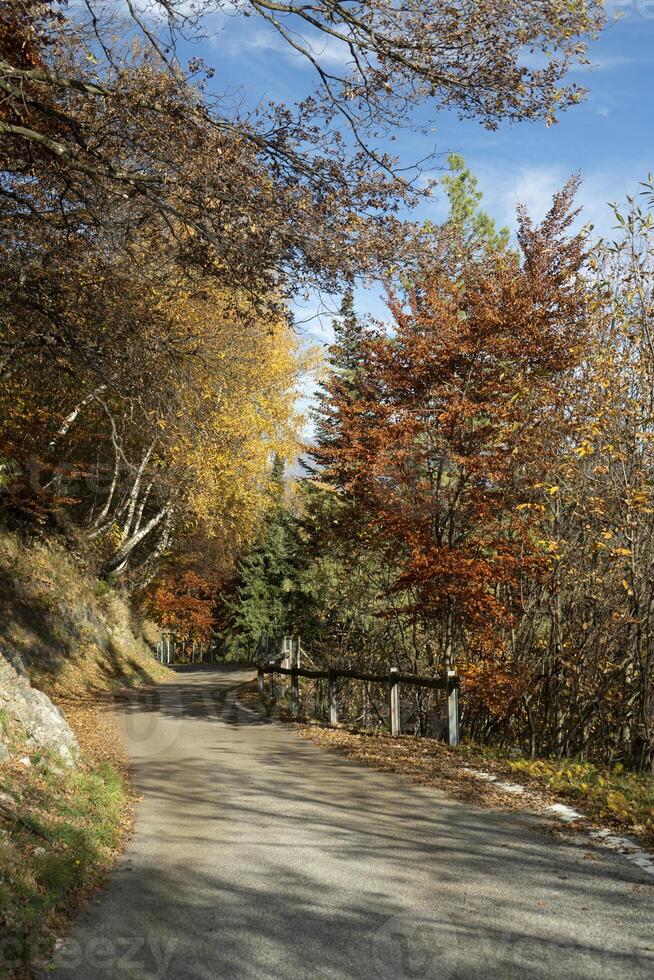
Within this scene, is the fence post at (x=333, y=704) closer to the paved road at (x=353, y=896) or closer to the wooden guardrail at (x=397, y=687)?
the wooden guardrail at (x=397, y=687)

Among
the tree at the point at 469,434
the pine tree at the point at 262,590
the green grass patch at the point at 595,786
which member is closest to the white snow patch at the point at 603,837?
the green grass patch at the point at 595,786

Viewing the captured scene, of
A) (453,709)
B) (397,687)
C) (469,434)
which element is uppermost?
(469,434)

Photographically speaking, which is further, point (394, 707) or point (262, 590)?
point (262, 590)

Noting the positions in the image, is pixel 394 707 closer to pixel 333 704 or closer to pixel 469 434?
pixel 333 704

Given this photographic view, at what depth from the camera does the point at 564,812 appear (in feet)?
26.8

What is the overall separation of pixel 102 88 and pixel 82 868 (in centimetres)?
709

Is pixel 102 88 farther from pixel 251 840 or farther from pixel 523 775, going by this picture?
pixel 523 775

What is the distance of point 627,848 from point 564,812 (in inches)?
53.6

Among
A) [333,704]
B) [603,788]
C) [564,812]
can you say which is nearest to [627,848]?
[564,812]

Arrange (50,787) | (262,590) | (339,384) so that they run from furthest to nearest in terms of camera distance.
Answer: (262,590) < (339,384) < (50,787)

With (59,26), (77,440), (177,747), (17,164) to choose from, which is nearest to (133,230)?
(17,164)

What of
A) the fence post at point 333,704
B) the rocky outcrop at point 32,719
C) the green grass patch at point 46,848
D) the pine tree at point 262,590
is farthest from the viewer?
the pine tree at point 262,590

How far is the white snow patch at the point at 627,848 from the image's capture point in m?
6.37

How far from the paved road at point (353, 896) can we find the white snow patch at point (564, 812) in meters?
0.34
